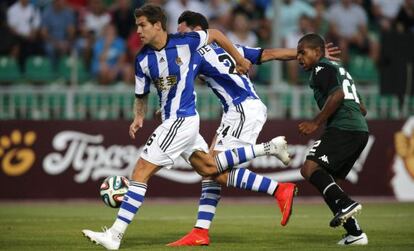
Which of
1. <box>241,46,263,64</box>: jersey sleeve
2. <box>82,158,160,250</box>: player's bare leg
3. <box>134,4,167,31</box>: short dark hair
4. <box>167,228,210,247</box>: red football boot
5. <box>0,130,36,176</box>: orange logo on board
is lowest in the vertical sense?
<box>0,130,36,176</box>: orange logo on board

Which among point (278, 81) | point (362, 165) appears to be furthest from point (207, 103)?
point (362, 165)

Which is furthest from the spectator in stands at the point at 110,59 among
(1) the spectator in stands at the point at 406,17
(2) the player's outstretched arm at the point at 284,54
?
(2) the player's outstretched arm at the point at 284,54

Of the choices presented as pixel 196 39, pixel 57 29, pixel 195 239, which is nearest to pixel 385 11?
pixel 57 29

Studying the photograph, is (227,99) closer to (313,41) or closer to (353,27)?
(313,41)

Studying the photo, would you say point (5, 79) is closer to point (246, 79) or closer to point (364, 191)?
point (364, 191)

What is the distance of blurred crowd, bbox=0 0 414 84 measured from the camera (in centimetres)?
1908

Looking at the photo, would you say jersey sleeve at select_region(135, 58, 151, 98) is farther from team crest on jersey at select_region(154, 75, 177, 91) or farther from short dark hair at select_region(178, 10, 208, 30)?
short dark hair at select_region(178, 10, 208, 30)

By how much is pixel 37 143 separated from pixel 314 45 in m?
8.15

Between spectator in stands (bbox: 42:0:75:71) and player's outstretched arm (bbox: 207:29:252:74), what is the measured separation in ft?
31.2

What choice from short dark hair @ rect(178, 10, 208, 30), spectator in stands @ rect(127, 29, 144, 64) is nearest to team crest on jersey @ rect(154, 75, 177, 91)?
short dark hair @ rect(178, 10, 208, 30)

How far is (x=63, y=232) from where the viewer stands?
11711mm

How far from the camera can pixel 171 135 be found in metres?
9.92

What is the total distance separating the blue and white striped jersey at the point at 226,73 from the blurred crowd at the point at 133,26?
797cm

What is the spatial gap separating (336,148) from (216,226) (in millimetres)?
2919
